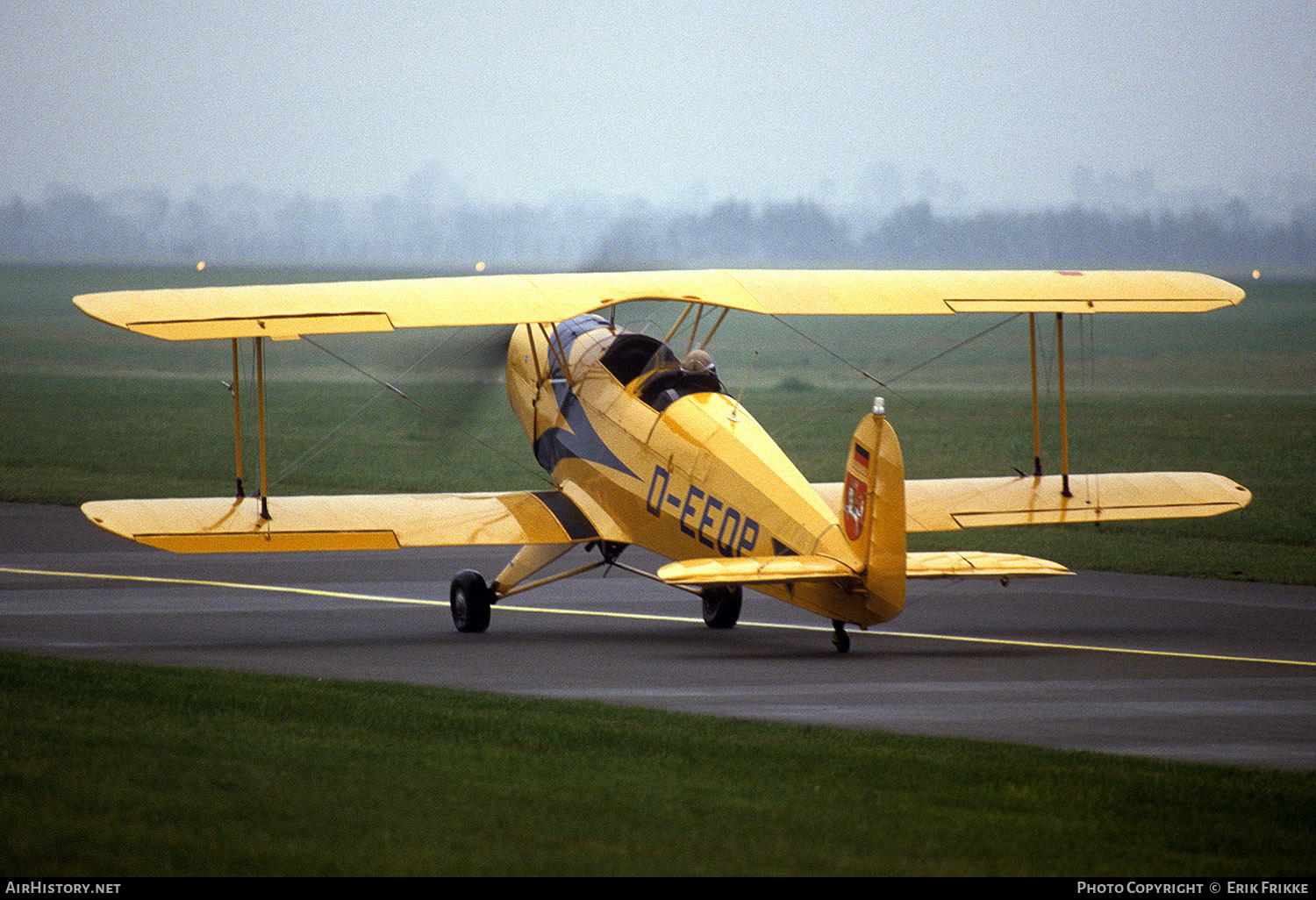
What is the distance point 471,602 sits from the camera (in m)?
17.0

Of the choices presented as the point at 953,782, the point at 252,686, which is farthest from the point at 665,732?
the point at 252,686

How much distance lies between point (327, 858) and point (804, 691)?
6.32 metres

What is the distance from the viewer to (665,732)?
11.5m

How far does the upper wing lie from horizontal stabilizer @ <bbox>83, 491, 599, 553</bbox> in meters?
1.88

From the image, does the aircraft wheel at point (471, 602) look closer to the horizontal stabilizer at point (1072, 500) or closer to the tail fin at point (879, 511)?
the horizontal stabilizer at point (1072, 500)

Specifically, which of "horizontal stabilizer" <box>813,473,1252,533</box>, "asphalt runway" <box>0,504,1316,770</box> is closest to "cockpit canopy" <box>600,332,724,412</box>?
"horizontal stabilizer" <box>813,473,1252,533</box>

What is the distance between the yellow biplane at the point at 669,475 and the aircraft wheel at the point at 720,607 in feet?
0.06

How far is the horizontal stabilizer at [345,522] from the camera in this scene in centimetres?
1576

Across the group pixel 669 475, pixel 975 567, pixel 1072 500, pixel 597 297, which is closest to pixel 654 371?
pixel 597 297

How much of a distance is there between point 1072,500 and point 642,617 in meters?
4.27

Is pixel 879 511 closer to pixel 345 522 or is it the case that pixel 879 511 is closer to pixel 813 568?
pixel 813 568

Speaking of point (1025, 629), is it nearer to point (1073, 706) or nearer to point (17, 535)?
point (1073, 706)

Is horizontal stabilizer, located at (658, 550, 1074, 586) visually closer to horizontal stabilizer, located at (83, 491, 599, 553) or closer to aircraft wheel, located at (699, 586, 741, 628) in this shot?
aircraft wheel, located at (699, 586, 741, 628)

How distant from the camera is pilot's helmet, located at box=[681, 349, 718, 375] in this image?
54.1 feet
